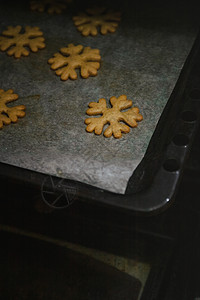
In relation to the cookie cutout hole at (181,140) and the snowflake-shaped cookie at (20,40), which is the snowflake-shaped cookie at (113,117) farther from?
the snowflake-shaped cookie at (20,40)

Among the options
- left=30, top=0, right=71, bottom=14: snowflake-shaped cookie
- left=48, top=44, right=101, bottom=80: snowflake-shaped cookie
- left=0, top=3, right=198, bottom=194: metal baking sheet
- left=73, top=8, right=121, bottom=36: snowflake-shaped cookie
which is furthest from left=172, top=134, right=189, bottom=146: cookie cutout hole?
left=30, top=0, right=71, bottom=14: snowflake-shaped cookie

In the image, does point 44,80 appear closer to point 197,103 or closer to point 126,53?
point 126,53

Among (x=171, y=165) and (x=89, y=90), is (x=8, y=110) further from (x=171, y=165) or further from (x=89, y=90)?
(x=171, y=165)

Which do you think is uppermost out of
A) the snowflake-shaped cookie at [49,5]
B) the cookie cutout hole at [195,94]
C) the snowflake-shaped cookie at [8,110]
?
the cookie cutout hole at [195,94]

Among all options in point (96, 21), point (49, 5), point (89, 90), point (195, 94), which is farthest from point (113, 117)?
point (49, 5)

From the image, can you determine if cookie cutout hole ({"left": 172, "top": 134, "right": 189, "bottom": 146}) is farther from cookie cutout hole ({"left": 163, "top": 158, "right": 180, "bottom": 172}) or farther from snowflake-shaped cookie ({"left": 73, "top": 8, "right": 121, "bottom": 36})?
snowflake-shaped cookie ({"left": 73, "top": 8, "right": 121, "bottom": 36})

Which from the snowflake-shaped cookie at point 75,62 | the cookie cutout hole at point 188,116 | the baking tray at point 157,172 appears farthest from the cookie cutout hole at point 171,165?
the snowflake-shaped cookie at point 75,62
